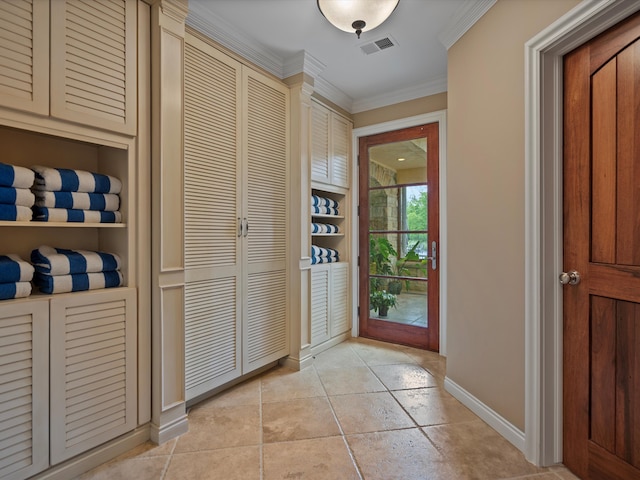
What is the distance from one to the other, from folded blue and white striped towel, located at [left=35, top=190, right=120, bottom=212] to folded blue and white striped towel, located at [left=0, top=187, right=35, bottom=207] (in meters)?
0.06

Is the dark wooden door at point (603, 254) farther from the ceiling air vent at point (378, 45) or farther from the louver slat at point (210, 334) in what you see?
the louver slat at point (210, 334)

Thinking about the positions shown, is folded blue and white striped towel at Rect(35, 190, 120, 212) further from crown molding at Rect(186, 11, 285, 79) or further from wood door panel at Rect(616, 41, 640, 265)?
wood door panel at Rect(616, 41, 640, 265)

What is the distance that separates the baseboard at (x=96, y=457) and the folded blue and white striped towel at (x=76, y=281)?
801 mm

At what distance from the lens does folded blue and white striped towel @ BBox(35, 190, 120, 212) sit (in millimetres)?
1551

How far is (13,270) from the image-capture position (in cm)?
143

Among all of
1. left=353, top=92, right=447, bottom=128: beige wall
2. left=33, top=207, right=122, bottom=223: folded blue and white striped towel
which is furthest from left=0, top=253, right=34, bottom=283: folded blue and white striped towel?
left=353, top=92, right=447, bottom=128: beige wall

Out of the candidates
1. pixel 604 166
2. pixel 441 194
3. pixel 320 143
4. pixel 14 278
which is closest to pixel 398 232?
pixel 441 194

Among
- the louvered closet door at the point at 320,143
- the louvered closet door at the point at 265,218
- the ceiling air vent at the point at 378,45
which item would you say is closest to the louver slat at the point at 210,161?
the louvered closet door at the point at 265,218

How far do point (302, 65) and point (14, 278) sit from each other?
2375 mm

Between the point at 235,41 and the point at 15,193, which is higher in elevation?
the point at 235,41

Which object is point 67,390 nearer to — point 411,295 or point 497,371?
point 497,371

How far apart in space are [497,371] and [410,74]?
255cm

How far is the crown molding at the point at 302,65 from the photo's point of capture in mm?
2699

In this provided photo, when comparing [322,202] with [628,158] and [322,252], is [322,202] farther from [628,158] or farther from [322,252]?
[628,158]
